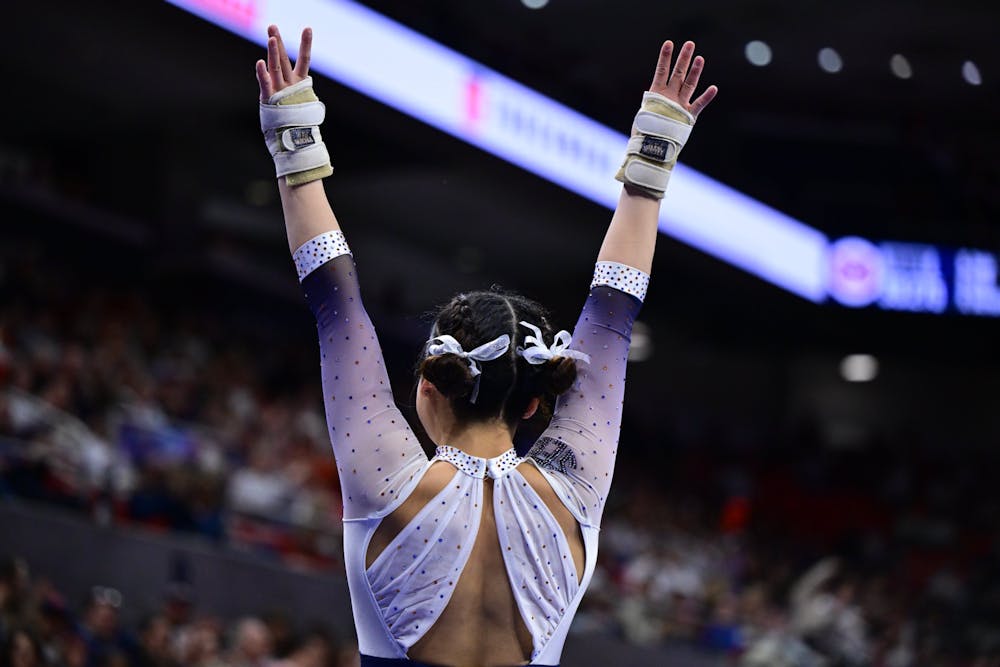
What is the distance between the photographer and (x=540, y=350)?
75.7 inches

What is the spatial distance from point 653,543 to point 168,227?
5.64 m

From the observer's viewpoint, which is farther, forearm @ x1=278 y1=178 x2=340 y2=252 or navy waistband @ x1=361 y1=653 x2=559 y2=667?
forearm @ x1=278 y1=178 x2=340 y2=252

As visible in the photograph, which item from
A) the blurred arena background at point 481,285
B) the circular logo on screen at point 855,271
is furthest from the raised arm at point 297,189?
the circular logo on screen at point 855,271

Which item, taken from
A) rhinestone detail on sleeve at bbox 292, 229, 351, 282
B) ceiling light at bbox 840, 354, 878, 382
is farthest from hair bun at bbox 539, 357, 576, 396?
ceiling light at bbox 840, 354, 878, 382

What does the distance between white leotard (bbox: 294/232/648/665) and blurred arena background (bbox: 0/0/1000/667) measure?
10.9 feet

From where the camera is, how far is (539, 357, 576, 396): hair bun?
193 cm

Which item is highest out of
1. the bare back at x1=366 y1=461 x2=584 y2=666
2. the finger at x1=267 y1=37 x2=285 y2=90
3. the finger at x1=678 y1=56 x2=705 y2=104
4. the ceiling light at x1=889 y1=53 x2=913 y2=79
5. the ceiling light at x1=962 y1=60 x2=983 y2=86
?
the ceiling light at x1=889 y1=53 x2=913 y2=79

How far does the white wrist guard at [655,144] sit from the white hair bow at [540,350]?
311mm

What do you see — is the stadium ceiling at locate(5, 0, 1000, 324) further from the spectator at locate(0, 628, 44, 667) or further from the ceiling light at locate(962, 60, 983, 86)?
the spectator at locate(0, 628, 44, 667)

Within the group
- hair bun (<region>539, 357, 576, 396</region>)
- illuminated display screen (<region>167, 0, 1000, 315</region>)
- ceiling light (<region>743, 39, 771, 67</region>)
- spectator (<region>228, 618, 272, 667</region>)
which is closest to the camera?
hair bun (<region>539, 357, 576, 396</region>)

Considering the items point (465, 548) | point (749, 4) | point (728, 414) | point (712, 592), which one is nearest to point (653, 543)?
point (712, 592)

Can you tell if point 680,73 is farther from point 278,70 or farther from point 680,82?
point 278,70

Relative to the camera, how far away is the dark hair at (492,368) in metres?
1.89

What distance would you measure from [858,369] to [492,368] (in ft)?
55.9
